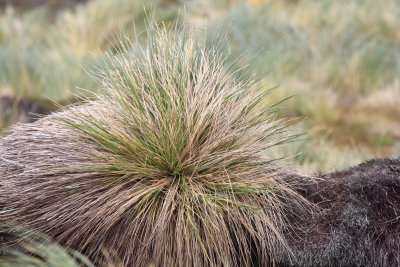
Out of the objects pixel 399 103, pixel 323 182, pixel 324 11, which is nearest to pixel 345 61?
pixel 399 103

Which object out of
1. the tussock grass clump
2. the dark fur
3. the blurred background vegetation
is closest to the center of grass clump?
the tussock grass clump

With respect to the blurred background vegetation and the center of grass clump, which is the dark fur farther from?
the blurred background vegetation

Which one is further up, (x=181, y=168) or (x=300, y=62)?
(x=300, y=62)

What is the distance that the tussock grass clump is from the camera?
11.9 ft

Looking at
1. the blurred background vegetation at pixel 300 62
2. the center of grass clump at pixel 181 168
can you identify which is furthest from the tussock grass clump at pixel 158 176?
the blurred background vegetation at pixel 300 62

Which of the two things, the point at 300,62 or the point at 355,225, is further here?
the point at 300,62

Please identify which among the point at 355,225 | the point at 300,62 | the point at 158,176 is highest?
the point at 300,62

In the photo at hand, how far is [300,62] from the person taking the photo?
9367mm

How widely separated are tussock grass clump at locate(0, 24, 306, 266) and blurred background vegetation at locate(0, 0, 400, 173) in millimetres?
2038

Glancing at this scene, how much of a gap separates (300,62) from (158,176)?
19.4 ft

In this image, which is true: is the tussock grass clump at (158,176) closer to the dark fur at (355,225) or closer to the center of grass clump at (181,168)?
the center of grass clump at (181,168)

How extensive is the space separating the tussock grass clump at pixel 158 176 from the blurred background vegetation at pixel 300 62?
204cm

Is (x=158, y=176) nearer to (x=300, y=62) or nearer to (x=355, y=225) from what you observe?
(x=355, y=225)

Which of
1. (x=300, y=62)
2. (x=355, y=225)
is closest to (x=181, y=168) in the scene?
(x=355, y=225)
